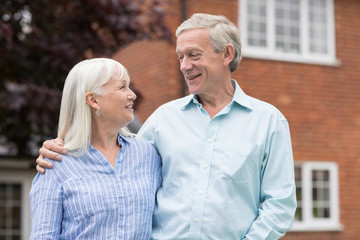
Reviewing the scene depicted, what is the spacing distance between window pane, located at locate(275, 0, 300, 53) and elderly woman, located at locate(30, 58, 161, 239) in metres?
8.51

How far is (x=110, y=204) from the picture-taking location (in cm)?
307

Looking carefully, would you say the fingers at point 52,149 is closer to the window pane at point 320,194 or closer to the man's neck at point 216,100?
the man's neck at point 216,100

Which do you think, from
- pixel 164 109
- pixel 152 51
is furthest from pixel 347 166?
pixel 164 109

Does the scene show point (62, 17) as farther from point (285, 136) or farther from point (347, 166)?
point (347, 166)

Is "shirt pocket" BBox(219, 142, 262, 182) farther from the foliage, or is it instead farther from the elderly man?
the foliage

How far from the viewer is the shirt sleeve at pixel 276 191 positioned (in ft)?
10.0

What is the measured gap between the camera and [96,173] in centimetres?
313

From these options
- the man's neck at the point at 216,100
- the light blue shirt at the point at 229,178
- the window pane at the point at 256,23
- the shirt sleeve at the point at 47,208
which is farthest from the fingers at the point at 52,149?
the window pane at the point at 256,23

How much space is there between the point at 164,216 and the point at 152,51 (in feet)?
27.0

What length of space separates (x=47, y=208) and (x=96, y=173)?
283 millimetres

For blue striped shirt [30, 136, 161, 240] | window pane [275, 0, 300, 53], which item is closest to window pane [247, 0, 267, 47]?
window pane [275, 0, 300, 53]

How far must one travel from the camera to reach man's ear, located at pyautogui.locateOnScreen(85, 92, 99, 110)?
10.4 feet

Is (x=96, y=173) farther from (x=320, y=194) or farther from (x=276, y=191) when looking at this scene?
(x=320, y=194)

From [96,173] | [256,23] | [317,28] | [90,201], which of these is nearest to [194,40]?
[96,173]
